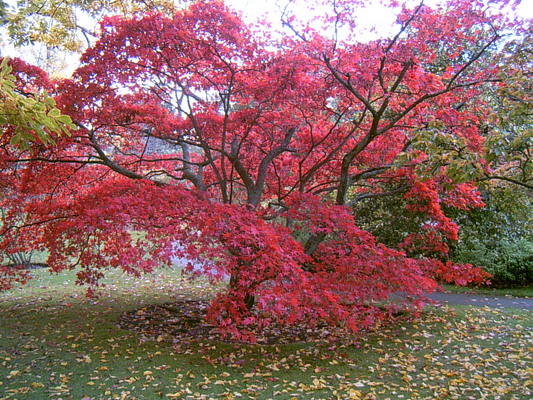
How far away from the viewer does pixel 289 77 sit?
500cm

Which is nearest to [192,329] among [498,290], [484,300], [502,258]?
[484,300]

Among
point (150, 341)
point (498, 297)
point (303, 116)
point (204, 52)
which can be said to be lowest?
point (150, 341)

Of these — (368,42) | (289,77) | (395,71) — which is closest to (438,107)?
(395,71)

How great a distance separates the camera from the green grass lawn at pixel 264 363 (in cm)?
363

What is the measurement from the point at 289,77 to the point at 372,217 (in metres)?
5.72

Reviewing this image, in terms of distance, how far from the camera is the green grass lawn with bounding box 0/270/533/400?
11.9ft

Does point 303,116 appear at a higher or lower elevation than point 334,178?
higher

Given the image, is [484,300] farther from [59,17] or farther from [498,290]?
[59,17]

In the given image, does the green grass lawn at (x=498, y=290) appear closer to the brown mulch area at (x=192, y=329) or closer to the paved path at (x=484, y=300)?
the paved path at (x=484, y=300)

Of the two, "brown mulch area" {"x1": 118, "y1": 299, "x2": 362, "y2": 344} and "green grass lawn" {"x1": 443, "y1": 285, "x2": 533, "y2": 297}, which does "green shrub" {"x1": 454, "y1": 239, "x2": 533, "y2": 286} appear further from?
"brown mulch area" {"x1": 118, "y1": 299, "x2": 362, "y2": 344}

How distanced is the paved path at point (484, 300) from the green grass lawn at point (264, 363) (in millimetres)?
918

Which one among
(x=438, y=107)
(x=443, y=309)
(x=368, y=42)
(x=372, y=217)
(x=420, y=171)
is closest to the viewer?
(x=420, y=171)

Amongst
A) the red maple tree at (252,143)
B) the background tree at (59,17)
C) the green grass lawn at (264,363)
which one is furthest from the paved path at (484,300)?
the background tree at (59,17)

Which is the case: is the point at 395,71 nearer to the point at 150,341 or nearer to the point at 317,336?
the point at 317,336
